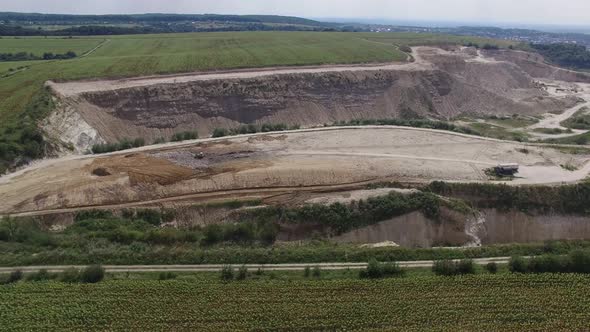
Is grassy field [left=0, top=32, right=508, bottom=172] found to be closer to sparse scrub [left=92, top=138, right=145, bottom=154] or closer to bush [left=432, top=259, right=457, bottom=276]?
sparse scrub [left=92, top=138, right=145, bottom=154]

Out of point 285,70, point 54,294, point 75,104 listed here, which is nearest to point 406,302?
point 54,294

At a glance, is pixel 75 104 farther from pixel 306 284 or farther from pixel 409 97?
pixel 409 97

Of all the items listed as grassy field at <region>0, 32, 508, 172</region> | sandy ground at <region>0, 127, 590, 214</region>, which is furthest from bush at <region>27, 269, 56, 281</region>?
grassy field at <region>0, 32, 508, 172</region>

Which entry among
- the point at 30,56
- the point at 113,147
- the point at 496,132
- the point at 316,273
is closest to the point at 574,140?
the point at 496,132

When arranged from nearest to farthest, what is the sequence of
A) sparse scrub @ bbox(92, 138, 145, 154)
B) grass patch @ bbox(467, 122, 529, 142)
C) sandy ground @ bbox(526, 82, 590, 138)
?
1. sparse scrub @ bbox(92, 138, 145, 154)
2. grass patch @ bbox(467, 122, 529, 142)
3. sandy ground @ bbox(526, 82, 590, 138)

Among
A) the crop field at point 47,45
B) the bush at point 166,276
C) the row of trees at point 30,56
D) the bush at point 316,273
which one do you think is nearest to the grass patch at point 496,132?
the bush at point 316,273
